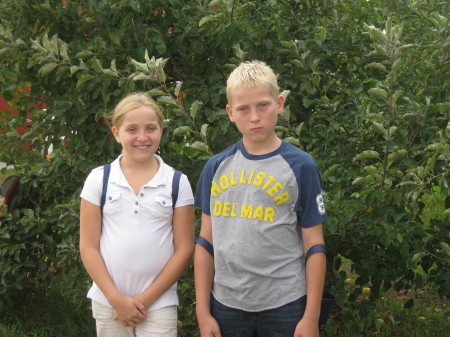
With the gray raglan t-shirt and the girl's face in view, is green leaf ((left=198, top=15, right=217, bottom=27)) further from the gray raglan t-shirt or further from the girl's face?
the gray raglan t-shirt

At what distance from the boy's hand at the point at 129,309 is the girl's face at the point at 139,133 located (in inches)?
22.3

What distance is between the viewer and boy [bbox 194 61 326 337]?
2492 mm

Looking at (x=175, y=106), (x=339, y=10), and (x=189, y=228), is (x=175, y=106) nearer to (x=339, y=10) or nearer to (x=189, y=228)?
(x=189, y=228)

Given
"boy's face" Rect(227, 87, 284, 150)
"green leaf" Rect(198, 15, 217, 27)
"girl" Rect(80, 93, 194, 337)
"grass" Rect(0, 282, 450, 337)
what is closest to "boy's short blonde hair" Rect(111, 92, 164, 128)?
"girl" Rect(80, 93, 194, 337)

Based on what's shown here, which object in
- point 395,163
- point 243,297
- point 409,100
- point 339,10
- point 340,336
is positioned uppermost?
point 339,10

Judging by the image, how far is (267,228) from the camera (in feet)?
8.16

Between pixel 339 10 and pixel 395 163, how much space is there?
45.8 inches

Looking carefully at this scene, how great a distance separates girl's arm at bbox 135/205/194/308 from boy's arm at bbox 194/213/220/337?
0.09m

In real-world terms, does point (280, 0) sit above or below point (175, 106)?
above

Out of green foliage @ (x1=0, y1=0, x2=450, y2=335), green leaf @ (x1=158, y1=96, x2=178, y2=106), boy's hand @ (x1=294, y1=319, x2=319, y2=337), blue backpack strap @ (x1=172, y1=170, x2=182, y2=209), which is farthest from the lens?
green leaf @ (x1=158, y1=96, x2=178, y2=106)

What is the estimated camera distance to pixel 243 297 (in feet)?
8.29

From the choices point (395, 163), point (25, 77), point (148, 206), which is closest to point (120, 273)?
point (148, 206)

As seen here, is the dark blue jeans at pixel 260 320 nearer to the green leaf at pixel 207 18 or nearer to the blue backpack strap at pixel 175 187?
the blue backpack strap at pixel 175 187

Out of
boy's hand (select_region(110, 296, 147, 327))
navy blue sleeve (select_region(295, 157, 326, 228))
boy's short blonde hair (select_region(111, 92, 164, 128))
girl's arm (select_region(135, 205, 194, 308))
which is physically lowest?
boy's hand (select_region(110, 296, 147, 327))
